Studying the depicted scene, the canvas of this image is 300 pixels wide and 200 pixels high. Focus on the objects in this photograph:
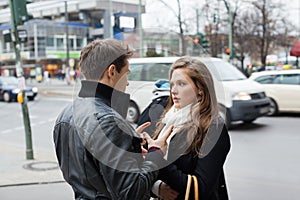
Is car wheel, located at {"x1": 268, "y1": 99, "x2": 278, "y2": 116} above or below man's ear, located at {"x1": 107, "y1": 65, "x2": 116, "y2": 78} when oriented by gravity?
below

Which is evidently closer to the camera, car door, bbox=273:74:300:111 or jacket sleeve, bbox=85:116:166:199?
jacket sleeve, bbox=85:116:166:199

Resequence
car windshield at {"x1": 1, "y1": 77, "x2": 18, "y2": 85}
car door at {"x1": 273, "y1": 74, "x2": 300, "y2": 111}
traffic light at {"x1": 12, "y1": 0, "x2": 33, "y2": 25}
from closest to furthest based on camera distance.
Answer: traffic light at {"x1": 12, "y1": 0, "x2": 33, "y2": 25}, car door at {"x1": 273, "y1": 74, "x2": 300, "y2": 111}, car windshield at {"x1": 1, "y1": 77, "x2": 18, "y2": 85}

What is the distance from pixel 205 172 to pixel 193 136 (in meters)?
0.17

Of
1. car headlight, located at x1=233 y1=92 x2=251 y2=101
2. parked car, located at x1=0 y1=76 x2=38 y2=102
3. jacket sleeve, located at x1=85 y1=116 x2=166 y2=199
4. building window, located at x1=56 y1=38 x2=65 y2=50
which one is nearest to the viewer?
jacket sleeve, located at x1=85 y1=116 x2=166 y2=199

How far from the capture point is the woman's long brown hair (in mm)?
1835

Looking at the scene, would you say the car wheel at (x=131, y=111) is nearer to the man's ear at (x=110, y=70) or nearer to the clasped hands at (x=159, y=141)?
the clasped hands at (x=159, y=141)

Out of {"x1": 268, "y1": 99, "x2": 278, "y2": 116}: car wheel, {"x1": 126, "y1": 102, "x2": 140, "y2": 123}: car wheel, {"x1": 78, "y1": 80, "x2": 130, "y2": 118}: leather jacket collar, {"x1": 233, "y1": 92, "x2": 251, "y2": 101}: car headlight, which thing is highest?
{"x1": 78, "y1": 80, "x2": 130, "y2": 118}: leather jacket collar

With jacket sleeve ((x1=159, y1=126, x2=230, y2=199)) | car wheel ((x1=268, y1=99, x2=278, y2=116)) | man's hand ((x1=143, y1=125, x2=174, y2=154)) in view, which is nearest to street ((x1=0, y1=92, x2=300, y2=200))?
car wheel ((x1=268, y1=99, x2=278, y2=116))

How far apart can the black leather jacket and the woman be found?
0.12m

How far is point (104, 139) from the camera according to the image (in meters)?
1.55

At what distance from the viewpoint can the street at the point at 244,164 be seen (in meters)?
4.99

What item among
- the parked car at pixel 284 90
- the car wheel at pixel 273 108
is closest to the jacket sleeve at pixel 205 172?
the parked car at pixel 284 90

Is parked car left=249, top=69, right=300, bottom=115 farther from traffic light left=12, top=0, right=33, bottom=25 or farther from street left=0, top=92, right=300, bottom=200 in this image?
traffic light left=12, top=0, right=33, bottom=25

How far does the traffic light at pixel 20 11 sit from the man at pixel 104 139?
5.37 metres
